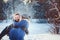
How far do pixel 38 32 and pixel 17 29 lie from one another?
0.23 metres

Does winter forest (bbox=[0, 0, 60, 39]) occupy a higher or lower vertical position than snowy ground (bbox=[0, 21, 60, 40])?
higher

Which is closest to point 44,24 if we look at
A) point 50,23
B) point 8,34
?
point 50,23

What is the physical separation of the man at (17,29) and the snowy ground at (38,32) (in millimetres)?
44

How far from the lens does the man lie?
→ 164cm

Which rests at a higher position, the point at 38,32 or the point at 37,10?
the point at 37,10

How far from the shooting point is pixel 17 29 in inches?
64.7

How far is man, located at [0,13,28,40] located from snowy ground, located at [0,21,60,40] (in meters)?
0.04

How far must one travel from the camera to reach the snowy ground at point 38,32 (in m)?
1.65

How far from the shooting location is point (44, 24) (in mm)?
1651

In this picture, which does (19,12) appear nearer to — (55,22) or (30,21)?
(30,21)

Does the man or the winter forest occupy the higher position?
the winter forest

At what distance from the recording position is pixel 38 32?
166cm

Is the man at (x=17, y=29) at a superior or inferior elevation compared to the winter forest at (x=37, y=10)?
inferior

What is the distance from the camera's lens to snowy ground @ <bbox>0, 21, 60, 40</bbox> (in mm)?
1649
